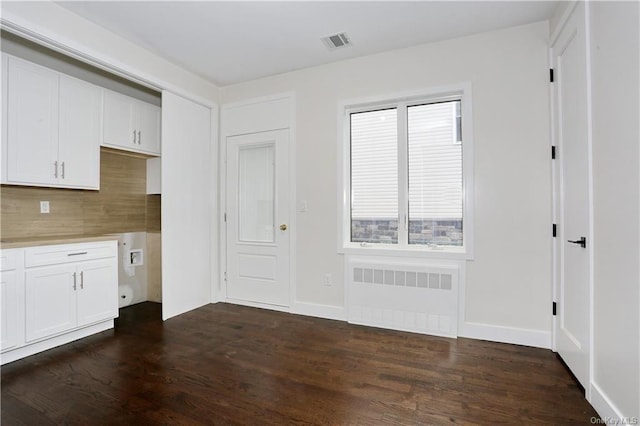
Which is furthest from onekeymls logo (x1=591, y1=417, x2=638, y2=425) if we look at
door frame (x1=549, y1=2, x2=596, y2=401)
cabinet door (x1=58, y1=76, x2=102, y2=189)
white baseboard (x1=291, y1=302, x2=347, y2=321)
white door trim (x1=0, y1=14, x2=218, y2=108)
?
cabinet door (x1=58, y1=76, x2=102, y2=189)

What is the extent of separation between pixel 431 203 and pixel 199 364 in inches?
102

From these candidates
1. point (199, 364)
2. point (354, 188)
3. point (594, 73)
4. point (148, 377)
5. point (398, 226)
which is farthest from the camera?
point (354, 188)

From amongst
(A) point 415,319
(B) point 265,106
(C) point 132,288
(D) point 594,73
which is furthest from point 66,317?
(D) point 594,73

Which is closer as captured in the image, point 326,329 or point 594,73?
point 594,73

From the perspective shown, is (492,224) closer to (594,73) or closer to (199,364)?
(594,73)

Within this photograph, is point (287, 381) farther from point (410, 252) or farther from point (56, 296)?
point (56, 296)

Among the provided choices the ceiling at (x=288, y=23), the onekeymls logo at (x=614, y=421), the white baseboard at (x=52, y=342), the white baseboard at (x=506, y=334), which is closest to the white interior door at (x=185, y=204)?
the white baseboard at (x=52, y=342)

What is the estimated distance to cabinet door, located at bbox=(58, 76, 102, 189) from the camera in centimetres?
307

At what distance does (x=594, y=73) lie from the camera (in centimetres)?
190

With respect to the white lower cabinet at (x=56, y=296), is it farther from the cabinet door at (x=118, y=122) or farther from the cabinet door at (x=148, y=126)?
the cabinet door at (x=148, y=126)

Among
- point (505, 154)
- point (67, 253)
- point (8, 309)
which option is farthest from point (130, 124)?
point (505, 154)

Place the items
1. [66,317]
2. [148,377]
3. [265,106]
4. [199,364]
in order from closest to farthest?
[148,377] < [199,364] < [66,317] < [265,106]

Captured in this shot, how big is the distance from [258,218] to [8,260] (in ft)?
7.57

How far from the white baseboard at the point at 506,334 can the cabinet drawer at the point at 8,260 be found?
3917mm
